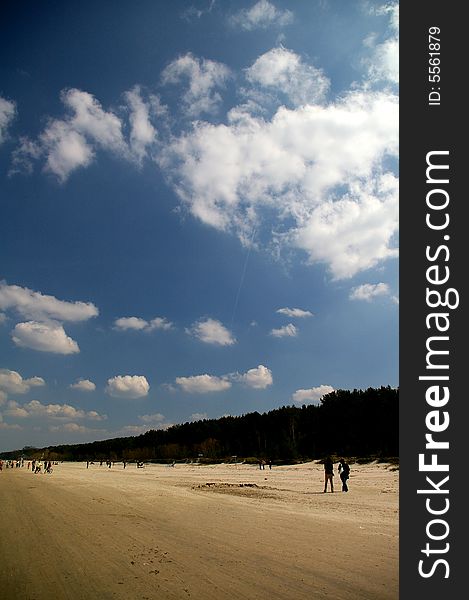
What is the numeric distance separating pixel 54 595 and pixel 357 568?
5.37 m

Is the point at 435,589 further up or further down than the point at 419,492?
further down

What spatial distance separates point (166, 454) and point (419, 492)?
541ft

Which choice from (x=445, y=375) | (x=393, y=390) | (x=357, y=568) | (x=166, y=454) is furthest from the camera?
(x=166, y=454)

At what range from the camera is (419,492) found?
6.54 metres

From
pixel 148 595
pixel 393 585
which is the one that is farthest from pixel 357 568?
pixel 148 595

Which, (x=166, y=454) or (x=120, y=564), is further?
(x=166, y=454)

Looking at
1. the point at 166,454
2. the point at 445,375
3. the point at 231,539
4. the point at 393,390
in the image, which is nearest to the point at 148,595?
the point at 231,539

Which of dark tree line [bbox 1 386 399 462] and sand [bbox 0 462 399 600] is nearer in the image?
sand [bbox 0 462 399 600]

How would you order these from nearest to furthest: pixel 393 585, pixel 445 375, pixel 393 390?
pixel 445 375 < pixel 393 585 < pixel 393 390

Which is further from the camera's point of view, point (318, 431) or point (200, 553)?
point (318, 431)

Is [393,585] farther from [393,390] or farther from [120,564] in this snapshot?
[393,390]

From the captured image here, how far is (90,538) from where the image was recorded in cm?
1144

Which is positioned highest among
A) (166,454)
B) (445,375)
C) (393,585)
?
(445,375)

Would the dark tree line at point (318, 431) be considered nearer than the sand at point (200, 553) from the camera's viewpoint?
No
